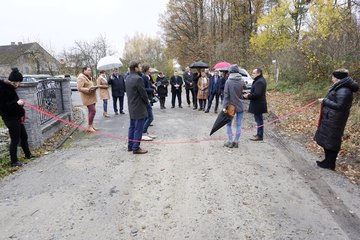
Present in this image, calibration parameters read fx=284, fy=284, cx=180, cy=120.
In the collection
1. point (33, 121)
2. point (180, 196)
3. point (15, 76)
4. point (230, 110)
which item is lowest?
point (180, 196)

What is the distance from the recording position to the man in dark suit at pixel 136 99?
5934 mm

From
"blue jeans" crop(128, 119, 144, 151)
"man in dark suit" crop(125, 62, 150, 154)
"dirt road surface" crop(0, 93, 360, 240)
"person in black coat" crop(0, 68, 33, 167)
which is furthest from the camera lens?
"blue jeans" crop(128, 119, 144, 151)

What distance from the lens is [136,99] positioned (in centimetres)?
604

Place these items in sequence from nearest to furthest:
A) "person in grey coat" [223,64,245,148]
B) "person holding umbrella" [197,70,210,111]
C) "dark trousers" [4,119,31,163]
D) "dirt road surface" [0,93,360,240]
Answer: "dirt road surface" [0,93,360,240] → "dark trousers" [4,119,31,163] → "person in grey coat" [223,64,245,148] → "person holding umbrella" [197,70,210,111]

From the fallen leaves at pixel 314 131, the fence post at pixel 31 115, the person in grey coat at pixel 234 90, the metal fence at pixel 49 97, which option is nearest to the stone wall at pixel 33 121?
the fence post at pixel 31 115

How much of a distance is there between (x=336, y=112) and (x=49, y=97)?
7560mm

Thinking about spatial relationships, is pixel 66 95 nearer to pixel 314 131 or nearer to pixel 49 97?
pixel 49 97

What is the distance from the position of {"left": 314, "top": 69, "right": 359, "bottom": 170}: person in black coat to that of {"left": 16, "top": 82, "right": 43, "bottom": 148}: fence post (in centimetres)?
617

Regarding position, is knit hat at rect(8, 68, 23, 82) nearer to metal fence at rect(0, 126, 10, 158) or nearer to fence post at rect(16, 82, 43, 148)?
fence post at rect(16, 82, 43, 148)

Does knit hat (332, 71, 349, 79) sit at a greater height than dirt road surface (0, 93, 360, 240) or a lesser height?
greater

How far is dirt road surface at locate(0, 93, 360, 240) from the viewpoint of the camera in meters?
3.50

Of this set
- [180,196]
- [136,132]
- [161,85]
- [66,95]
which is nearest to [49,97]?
[66,95]

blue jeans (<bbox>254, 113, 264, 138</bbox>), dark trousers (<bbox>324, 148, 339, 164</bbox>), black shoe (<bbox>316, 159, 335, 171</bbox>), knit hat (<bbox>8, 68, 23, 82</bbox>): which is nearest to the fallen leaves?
black shoe (<bbox>316, 159, 335, 171</bbox>)

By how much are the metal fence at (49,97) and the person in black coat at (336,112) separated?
22.1 feet
